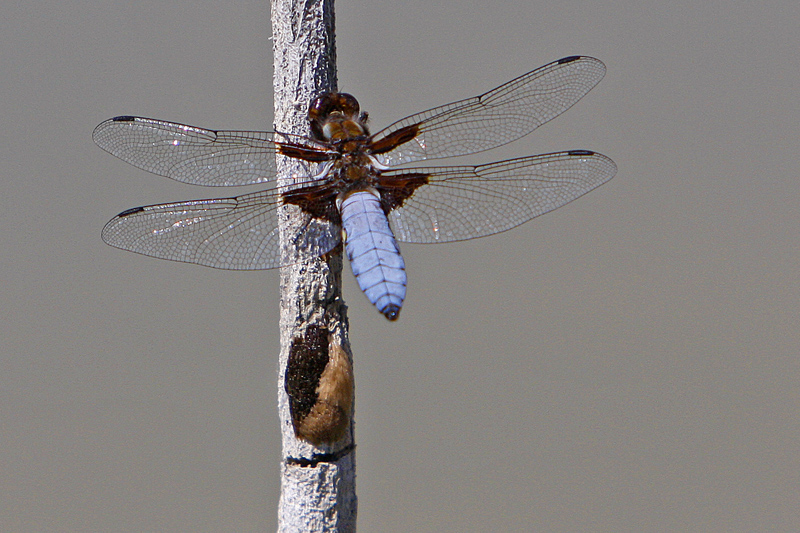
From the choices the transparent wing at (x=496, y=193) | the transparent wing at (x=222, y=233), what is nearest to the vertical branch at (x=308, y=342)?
the transparent wing at (x=222, y=233)

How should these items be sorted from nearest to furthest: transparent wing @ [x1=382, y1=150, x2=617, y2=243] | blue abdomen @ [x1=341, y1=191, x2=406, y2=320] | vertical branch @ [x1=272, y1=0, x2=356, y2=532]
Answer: blue abdomen @ [x1=341, y1=191, x2=406, y2=320], vertical branch @ [x1=272, y1=0, x2=356, y2=532], transparent wing @ [x1=382, y1=150, x2=617, y2=243]

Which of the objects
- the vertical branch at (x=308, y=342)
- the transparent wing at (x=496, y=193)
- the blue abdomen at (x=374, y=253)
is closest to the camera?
the blue abdomen at (x=374, y=253)

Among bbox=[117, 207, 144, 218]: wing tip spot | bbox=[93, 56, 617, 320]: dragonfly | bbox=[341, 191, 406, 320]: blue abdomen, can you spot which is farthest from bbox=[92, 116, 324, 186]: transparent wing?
bbox=[341, 191, 406, 320]: blue abdomen

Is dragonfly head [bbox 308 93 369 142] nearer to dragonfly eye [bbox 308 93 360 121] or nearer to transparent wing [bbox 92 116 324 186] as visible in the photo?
dragonfly eye [bbox 308 93 360 121]

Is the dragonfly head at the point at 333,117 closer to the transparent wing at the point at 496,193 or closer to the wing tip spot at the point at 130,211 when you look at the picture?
the transparent wing at the point at 496,193

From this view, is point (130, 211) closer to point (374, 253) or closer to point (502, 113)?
point (374, 253)

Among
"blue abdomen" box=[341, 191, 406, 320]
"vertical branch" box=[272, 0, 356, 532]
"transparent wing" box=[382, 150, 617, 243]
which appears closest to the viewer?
"blue abdomen" box=[341, 191, 406, 320]

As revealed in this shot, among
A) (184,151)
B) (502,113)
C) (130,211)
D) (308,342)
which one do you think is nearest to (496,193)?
(502,113)
